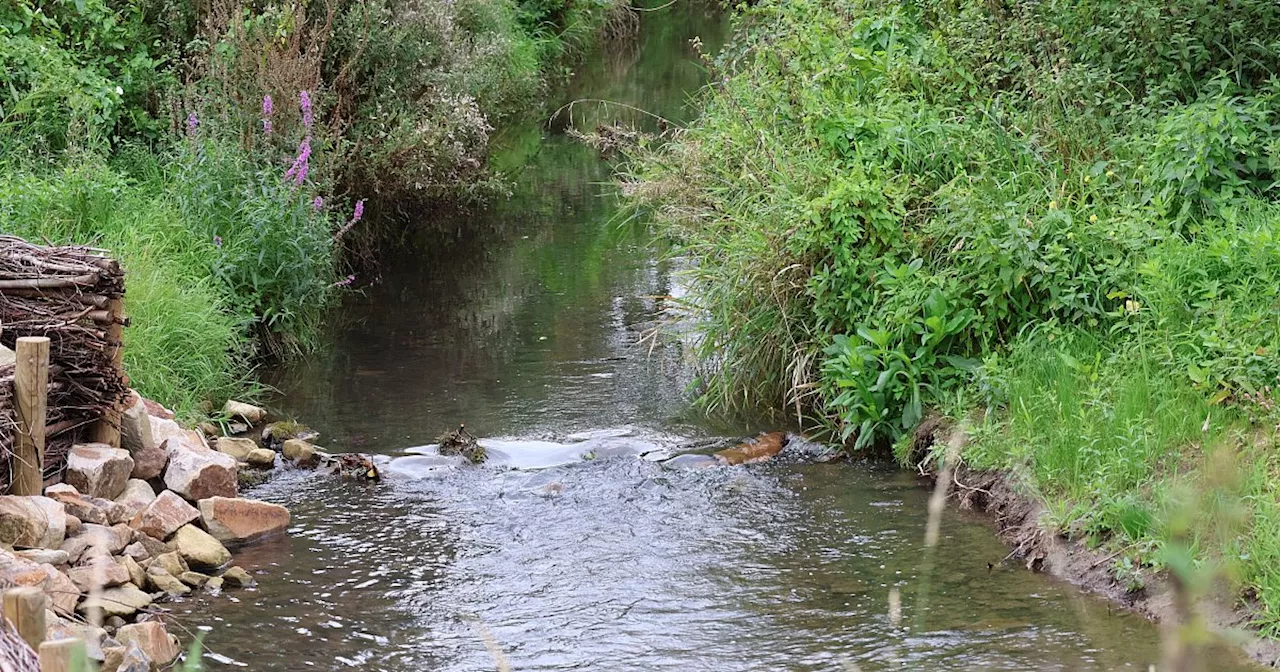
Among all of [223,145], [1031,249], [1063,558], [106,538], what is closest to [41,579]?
[106,538]

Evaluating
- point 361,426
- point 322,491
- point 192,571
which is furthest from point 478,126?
point 192,571

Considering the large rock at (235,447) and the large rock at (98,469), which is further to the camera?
the large rock at (235,447)

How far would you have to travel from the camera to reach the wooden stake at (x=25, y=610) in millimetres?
3527

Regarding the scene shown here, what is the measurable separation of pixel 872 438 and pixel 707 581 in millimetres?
2201

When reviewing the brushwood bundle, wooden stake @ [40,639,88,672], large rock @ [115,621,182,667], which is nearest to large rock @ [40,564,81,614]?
large rock @ [115,621,182,667]

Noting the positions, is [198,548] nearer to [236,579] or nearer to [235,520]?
[236,579]

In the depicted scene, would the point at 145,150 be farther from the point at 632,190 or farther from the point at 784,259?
the point at 784,259

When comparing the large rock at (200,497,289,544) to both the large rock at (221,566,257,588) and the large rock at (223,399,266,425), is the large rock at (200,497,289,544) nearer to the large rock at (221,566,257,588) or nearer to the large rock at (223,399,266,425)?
the large rock at (221,566,257,588)

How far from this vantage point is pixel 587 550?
7.02m

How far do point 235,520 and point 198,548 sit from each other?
46 cm

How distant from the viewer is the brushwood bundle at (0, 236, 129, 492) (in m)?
6.88

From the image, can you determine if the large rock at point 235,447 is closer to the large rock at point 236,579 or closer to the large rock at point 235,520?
the large rock at point 235,520

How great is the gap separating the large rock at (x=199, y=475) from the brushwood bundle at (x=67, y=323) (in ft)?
1.53

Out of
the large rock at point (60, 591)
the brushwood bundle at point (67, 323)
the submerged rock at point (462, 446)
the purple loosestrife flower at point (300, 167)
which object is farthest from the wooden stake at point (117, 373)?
the purple loosestrife flower at point (300, 167)
